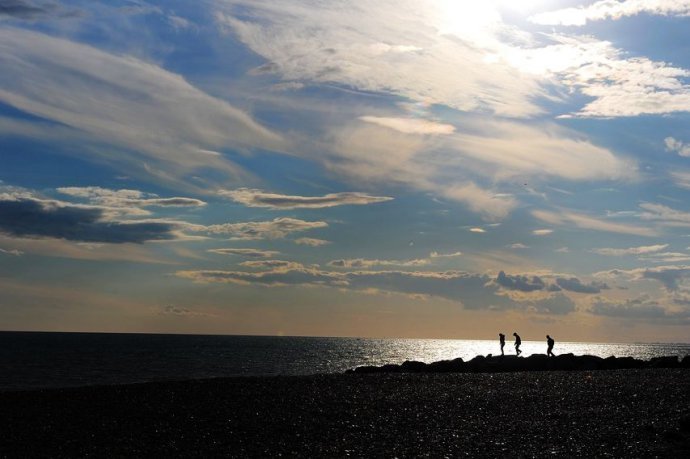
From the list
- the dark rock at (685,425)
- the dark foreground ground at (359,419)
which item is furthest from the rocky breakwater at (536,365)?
the dark rock at (685,425)

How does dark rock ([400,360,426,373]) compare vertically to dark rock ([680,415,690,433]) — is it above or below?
below

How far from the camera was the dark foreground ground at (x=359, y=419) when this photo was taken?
21.1m

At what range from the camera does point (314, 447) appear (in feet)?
70.5

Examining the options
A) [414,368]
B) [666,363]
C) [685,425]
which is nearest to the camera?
[685,425]

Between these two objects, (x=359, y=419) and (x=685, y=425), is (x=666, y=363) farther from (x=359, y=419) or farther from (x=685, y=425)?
(x=359, y=419)

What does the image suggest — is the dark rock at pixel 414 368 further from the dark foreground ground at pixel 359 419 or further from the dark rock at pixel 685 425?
the dark rock at pixel 685 425

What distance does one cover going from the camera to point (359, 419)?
26031 millimetres

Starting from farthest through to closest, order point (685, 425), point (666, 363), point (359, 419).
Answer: point (666, 363) < point (359, 419) < point (685, 425)

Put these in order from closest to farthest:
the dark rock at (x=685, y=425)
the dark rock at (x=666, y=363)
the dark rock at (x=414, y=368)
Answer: the dark rock at (x=685, y=425) < the dark rock at (x=666, y=363) < the dark rock at (x=414, y=368)

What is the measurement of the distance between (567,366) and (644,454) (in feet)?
97.2

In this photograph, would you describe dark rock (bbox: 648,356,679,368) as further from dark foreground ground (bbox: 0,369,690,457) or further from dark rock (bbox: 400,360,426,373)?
dark rock (bbox: 400,360,426,373)

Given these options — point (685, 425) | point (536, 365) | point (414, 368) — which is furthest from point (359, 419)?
point (536, 365)

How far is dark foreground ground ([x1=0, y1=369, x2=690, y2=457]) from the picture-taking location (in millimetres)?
21078

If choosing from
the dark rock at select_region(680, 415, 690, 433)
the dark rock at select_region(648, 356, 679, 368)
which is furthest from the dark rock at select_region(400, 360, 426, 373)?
the dark rock at select_region(680, 415, 690, 433)
